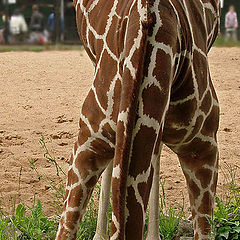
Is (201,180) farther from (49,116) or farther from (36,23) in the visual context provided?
(36,23)

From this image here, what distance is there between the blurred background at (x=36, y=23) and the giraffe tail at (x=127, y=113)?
9257 millimetres

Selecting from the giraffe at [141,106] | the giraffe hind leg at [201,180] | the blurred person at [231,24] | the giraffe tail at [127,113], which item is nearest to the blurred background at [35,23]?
the blurred person at [231,24]

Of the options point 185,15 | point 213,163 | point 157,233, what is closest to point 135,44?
point 185,15

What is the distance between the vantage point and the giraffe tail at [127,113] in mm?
1915

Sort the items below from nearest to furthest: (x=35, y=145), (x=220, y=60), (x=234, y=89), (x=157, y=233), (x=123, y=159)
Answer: (x=123, y=159)
(x=157, y=233)
(x=35, y=145)
(x=234, y=89)
(x=220, y=60)

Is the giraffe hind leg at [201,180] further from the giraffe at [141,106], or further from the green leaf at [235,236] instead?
the green leaf at [235,236]

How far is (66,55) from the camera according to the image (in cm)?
1016

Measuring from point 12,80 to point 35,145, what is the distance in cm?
272

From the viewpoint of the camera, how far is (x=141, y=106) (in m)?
1.95

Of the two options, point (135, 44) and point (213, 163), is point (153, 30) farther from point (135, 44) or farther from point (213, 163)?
point (213, 163)

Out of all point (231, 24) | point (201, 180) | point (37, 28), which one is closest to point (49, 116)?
point (201, 180)

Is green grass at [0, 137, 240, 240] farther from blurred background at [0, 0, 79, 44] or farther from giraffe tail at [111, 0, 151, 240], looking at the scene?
blurred background at [0, 0, 79, 44]

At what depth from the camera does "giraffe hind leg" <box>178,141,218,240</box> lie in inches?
95.0

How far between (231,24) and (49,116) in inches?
313
